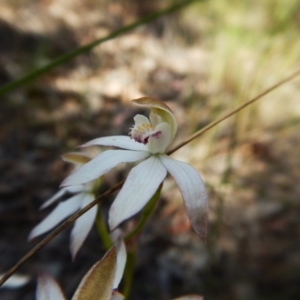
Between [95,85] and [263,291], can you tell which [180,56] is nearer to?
[95,85]

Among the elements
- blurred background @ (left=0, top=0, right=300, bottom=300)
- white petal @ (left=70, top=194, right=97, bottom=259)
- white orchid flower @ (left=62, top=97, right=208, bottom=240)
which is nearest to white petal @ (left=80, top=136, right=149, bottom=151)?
white orchid flower @ (left=62, top=97, right=208, bottom=240)

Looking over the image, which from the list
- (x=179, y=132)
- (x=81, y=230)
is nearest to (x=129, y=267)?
(x=81, y=230)

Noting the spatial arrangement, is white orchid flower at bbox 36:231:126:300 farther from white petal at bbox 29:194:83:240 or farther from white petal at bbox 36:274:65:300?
white petal at bbox 29:194:83:240

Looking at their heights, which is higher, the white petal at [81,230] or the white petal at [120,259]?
the white petal at [81,230]

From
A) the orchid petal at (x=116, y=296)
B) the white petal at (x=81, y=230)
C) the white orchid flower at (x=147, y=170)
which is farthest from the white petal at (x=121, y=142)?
the orchid petal at (x=116, y=296)

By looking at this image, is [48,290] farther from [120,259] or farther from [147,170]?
[147,170]

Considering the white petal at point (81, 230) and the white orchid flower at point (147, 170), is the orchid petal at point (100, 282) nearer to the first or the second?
the white orchid flower at point (147, 170)
